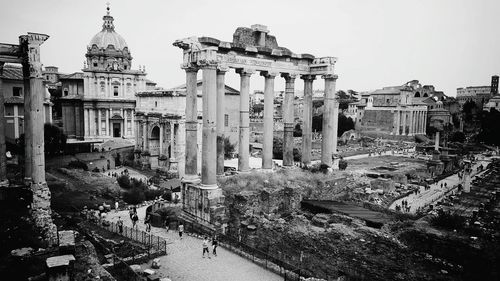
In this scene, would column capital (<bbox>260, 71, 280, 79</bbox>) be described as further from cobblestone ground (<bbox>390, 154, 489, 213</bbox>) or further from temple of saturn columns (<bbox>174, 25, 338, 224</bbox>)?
cobblestone ground (<bbox>390, 154, 489, 213</bbox>)

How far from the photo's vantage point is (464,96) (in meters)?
134

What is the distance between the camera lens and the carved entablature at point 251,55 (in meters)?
16.3

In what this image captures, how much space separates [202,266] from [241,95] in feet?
30.4

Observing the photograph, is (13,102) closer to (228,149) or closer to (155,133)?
(155,133)

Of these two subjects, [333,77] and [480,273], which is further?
[333,77]

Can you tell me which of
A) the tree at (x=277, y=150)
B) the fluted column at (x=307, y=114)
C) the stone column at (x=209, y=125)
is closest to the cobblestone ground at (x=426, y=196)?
the fluted column at (x=307, y=114)

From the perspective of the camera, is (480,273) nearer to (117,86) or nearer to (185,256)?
(185,256)

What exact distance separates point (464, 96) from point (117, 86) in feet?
413

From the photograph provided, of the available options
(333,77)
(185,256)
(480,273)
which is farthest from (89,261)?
(333,77)

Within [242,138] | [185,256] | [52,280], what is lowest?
[185,256]

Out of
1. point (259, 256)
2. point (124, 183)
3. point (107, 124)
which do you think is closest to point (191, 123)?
point (259, 256)

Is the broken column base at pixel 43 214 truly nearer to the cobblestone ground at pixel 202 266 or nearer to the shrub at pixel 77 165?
the cobblestone ground at pixel 202 266

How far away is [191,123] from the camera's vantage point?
661 inches

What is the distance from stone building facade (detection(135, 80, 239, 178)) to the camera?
39.0 meters
